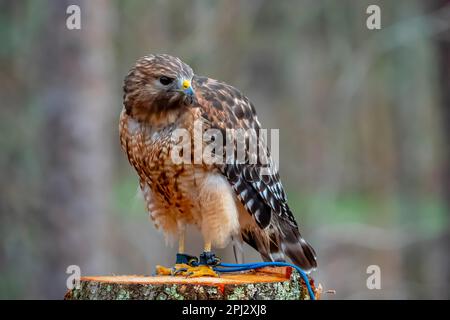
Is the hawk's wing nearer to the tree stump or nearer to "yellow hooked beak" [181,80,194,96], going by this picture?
"yellow hooked beak" [181,80,194,96]

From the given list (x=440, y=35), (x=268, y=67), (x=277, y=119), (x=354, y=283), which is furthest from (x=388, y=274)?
(x=440, y=35)

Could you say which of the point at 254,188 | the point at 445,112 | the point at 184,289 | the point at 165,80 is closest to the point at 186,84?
the point at 165,80

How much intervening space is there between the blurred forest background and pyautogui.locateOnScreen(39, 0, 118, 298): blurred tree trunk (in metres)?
0.02

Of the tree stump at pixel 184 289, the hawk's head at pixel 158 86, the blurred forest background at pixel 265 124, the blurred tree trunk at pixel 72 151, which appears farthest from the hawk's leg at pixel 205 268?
the blurred tree trunk at pixel 72 151

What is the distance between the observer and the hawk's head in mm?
4719

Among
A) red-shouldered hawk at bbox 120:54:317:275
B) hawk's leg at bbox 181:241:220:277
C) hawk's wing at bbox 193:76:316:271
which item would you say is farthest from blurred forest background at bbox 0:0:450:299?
hawk's leg at bbox 181:241:220:277

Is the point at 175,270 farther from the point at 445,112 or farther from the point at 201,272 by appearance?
the point at 445,112

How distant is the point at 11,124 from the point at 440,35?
6.69 m

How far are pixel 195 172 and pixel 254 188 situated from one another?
1.68 ft

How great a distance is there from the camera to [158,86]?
15.7 feet

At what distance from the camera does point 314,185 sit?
19422 millimetres

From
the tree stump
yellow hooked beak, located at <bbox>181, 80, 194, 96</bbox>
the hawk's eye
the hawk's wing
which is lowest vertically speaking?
the tree stump

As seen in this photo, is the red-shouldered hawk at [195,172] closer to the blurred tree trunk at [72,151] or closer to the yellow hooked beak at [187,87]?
the yellow hooked beak at [187,87]

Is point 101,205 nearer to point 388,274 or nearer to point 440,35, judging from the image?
point 440,35
